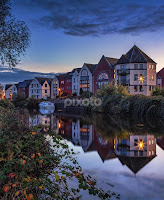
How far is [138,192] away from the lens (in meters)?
5.30

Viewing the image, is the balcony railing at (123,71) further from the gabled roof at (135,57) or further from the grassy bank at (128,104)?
the grassy bank at (128,104)

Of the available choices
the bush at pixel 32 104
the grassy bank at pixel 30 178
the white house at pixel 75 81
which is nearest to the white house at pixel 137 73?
the white house at pixel 75 81

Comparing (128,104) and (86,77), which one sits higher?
(86,77)

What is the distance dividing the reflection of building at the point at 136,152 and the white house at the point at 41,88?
3037 inches

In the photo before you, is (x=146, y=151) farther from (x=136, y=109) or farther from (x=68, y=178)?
(x=136, y=109)

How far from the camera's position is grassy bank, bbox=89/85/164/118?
25.8m

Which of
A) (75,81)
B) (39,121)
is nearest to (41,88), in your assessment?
(75,81)

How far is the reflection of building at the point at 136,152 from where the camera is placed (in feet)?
25.3

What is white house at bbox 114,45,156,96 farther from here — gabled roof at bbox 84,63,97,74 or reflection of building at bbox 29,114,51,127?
reflection of building at bbox 29,114,51,127

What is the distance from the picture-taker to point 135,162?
309 inches

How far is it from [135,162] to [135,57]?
160 feet

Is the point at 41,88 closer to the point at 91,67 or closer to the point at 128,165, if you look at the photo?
the point at 91,67

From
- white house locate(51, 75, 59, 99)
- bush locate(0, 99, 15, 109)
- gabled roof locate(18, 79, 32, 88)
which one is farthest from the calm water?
gabled roof locate(18, 79, 32, 88)

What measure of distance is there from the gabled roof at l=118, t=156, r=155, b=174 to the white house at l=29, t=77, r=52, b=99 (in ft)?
261
